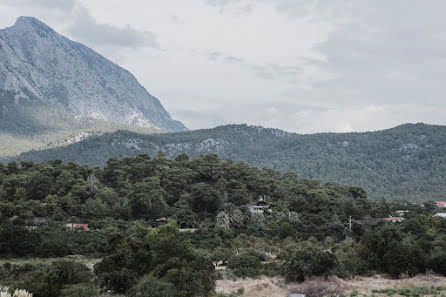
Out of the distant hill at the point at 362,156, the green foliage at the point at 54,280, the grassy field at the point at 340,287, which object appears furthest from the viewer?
the distant hill at the point at 362,156

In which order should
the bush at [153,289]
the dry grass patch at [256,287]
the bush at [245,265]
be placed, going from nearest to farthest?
the bush at [153,289] < the dry grass patch at [256,287] < the bush at [245,265]

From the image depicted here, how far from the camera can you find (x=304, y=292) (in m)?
33.3

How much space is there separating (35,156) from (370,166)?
117084mm

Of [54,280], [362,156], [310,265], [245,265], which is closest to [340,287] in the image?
[310,265]

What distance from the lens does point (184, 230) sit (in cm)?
5450

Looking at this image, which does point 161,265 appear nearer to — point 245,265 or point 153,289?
point 153,289

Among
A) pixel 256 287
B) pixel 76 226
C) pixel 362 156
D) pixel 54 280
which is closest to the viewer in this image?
pixel 54 280

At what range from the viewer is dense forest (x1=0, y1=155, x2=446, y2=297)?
28.7 meters

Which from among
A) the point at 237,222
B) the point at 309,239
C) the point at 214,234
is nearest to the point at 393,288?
the point at 309,239

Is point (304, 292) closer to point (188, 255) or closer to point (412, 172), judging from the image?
point (188, 255)

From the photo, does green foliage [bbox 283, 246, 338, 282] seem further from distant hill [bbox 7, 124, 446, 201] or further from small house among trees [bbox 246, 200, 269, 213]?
distant hill [bbox 7, 124, 446, 201]

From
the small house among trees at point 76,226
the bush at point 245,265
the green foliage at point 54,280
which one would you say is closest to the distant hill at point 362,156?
the small house among trees at point 76,226

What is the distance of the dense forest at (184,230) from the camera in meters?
28.7

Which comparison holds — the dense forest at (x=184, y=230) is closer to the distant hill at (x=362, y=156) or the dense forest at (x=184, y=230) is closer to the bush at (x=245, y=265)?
the bush at (x=245, y=265)
